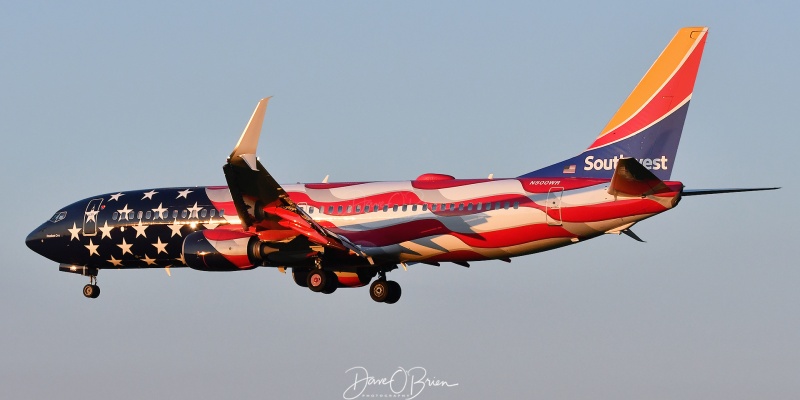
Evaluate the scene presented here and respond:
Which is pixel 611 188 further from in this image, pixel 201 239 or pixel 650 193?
pixel 201 239

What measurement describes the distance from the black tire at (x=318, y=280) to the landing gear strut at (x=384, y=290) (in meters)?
2.33

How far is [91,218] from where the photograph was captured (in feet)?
176

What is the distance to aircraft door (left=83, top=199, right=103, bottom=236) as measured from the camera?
53.5 metres

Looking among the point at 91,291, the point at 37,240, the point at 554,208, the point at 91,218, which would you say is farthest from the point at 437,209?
the point at 37,240

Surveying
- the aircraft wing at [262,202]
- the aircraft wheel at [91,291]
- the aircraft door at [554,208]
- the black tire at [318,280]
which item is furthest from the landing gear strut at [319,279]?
the aircraft wheel at [91,291]

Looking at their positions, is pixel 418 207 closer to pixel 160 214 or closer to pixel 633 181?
pixel 633 181

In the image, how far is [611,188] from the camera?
44812 millimetres

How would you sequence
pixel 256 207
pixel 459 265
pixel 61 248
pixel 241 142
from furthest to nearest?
1. pixel 61 248
2. pixel 459 265
3. pixel 256 207
4. pixel 241 142

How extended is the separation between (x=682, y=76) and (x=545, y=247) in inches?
269

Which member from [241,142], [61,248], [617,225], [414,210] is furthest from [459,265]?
[61,248]

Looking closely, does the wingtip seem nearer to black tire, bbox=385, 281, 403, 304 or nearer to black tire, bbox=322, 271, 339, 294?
black tire, bbox=322, 271, 339, 294

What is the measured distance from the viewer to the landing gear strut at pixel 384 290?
50656mm

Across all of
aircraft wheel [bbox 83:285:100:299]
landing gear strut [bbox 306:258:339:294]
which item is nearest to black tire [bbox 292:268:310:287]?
landing gear strut [bbox 306:258:339:294]

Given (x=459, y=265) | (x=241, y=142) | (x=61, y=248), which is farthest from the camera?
(x=61, y=248)
